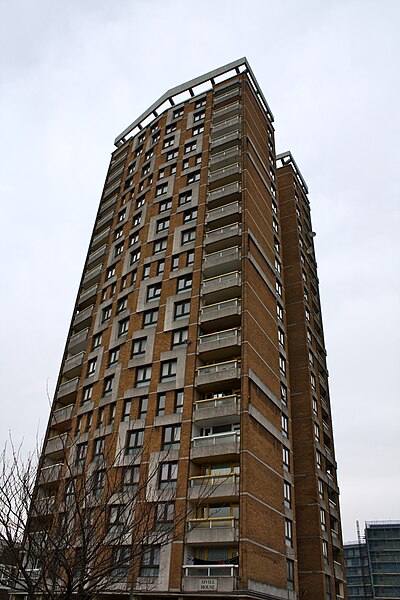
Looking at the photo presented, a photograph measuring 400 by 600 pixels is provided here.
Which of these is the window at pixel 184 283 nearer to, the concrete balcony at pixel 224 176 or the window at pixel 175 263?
the window at pixel 175 263

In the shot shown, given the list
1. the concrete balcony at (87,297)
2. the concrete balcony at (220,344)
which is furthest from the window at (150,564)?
the concrete balcony at (87,297)

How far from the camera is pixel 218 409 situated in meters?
27.1

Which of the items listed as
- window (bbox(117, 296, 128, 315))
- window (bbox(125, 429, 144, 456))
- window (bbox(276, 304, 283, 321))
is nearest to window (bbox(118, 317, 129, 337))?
window (bbox(117, 296, 128, 315))

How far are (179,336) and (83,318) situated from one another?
12.2 m

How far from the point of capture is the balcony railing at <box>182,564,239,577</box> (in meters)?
22.8

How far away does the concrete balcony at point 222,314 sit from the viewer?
98.9 feet

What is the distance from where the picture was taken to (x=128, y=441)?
2948cm

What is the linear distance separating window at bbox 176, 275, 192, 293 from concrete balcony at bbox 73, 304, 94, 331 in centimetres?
965

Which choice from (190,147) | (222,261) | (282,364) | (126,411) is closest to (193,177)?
(190,147)

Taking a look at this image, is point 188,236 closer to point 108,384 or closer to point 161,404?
point 108,384

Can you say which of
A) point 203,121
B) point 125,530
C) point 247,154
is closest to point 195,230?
point 247,154

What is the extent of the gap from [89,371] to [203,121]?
21064 millimetres

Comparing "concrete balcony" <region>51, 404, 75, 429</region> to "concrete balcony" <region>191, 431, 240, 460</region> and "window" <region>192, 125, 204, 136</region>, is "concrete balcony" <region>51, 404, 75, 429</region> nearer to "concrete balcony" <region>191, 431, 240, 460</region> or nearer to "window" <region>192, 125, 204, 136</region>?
"concrete balcony" <region>191, 431, 240, 460</region>

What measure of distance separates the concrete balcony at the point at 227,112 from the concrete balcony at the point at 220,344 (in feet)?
62.8
